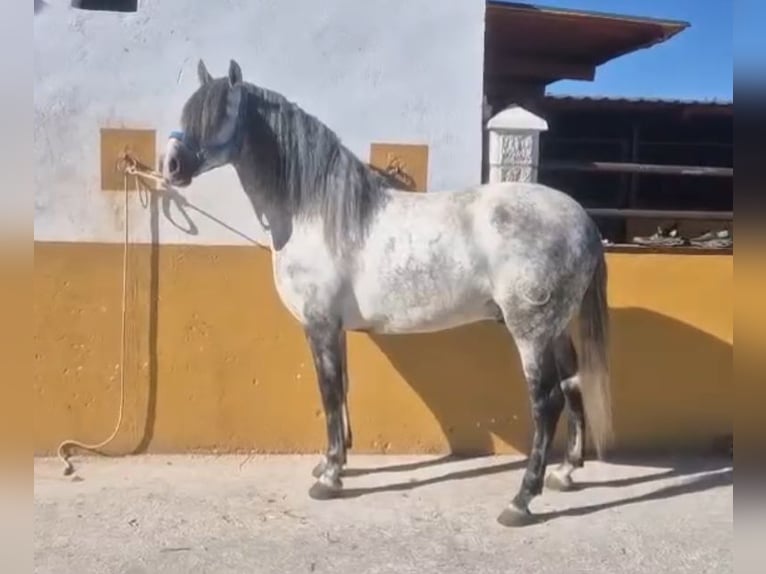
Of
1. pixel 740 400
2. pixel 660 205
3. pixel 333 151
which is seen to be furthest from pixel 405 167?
pixel 660 205

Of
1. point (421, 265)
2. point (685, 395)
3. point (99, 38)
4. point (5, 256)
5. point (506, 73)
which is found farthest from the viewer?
point (506, 73)

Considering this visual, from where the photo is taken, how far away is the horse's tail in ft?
12.7

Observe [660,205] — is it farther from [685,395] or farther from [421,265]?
[421,265]

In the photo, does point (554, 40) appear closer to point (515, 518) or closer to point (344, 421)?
point (344, 421)

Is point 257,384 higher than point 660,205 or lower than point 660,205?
lower

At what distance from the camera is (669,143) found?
826 centimetres

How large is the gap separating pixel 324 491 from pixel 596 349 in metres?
1.38

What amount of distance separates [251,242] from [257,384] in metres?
0.74

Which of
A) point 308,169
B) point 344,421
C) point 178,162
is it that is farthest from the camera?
point 344,421

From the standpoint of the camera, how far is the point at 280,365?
4535 mm

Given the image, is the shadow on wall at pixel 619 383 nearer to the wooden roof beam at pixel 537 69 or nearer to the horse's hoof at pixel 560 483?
the horse's hoof at pixel 560 483

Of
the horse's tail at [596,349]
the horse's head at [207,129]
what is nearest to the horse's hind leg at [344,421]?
the horse's head at [207,129]

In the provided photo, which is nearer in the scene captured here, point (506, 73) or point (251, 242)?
point (251, 242)

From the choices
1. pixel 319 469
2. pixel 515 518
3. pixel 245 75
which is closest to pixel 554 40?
pixel 245 75
